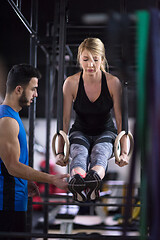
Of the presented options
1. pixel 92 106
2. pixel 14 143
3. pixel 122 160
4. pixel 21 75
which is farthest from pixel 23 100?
pixel 122 160

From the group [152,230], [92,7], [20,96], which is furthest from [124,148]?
[92,7]

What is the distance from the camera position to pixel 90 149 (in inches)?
62.5

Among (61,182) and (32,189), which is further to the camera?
(32,189)

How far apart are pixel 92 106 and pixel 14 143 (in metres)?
0.42

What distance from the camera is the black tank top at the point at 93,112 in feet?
5.16

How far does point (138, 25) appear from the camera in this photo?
25.0 inches

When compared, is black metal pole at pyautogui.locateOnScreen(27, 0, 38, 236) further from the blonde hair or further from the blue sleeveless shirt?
the blonde hair

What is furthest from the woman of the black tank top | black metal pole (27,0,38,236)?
black metal pole (27,0,38,236)

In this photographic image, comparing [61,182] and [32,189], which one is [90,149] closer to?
[61,182]

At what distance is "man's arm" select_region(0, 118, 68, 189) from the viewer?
1.36 metres

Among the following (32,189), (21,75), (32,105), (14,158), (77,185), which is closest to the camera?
(77,185)

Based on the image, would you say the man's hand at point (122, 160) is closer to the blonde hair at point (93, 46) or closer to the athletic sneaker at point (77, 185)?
the athletic sneaker at point (77, 185)

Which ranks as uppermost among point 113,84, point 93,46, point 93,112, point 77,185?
point 93,46

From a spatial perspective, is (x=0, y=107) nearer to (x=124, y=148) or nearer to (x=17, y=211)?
(x=17, y=211)
